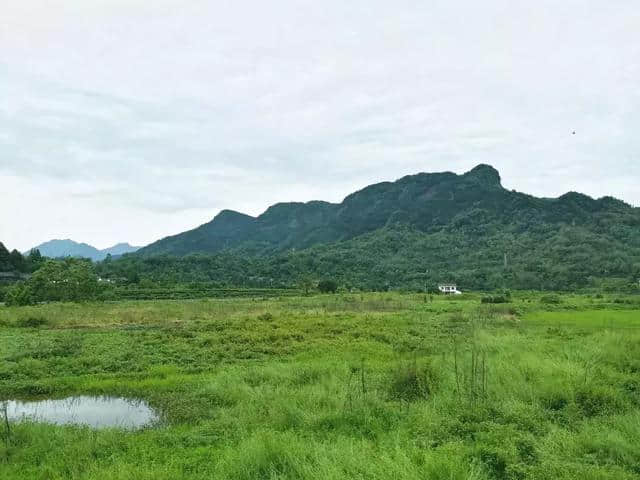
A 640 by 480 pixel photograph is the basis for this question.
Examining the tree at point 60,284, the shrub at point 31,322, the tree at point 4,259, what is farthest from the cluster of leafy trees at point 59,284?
the tree at point 4,259

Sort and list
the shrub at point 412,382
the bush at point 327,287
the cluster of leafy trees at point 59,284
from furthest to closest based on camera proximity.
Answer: the bush at point 327,287, the cluster of leafy trees at point 59,284, the shrub at point 412,382

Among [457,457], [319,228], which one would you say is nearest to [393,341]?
[457,457]

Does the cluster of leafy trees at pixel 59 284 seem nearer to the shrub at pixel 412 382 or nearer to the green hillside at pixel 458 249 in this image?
the green hillside at pixel 458 249

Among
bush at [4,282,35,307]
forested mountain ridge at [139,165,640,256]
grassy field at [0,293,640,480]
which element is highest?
forested mountain ridge at [139,165,640,256]

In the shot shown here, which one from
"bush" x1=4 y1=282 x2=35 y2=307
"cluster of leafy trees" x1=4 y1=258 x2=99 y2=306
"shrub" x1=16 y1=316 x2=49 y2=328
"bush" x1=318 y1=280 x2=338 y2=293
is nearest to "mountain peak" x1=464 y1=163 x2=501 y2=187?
"bush" x1=318 y1=280 x2=338 y2=293

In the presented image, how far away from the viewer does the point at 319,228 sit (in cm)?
18962

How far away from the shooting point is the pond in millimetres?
10599

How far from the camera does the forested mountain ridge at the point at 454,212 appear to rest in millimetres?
128375

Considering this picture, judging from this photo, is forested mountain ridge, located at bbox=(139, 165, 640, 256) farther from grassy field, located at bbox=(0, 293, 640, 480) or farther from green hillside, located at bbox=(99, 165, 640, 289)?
grassy field, located at bbox=(0, 293, 640, 480)

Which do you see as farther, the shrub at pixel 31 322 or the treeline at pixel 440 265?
the treeline at pixel 440 265

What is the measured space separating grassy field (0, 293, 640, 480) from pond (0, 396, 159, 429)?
1.43 feet

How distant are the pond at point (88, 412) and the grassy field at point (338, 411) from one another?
0.44 meters

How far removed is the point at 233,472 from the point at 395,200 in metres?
185

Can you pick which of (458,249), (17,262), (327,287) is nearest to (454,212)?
(458,249)
